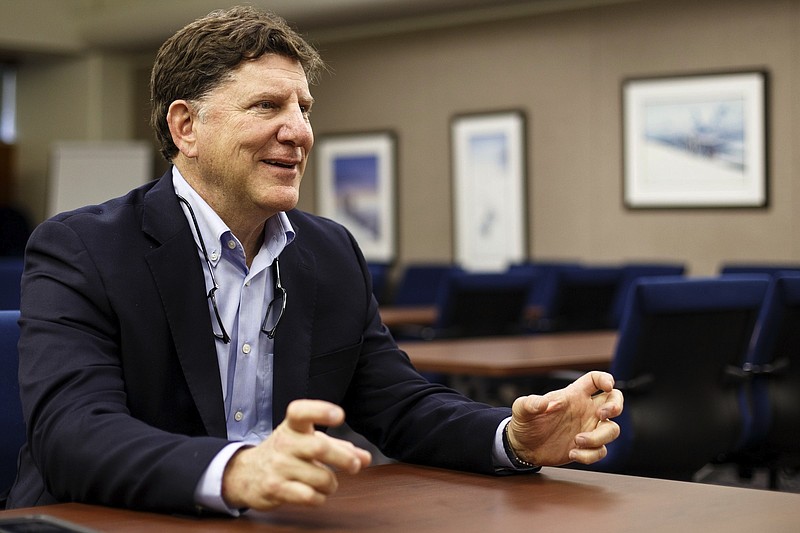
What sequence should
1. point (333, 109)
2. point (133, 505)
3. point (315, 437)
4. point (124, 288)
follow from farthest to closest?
point (333, 109) → point (124, 288) → point (133, 505) → point (315, 437)

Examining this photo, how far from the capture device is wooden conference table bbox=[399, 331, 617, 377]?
3.77m

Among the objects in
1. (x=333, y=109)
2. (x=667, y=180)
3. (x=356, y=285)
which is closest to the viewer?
(x=356, y=285)

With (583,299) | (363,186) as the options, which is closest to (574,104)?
(363,186)

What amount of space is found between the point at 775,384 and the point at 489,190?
583 centimetres

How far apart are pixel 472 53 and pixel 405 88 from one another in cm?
80

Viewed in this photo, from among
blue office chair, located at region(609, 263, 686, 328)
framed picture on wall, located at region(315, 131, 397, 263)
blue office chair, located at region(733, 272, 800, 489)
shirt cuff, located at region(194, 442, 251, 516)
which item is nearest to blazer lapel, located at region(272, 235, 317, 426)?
shirt cuff, located at region(194, 442, 251, 516)

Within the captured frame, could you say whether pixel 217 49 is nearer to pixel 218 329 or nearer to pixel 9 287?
pixel 218 329

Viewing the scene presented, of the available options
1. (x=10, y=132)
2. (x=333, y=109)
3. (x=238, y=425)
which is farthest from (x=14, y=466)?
(x=10, y=132)

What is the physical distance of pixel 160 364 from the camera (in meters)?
1.80

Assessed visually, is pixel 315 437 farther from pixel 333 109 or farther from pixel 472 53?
pixel 333 109

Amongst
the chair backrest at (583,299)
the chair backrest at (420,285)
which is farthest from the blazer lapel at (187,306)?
the chair backrest at (420,285)

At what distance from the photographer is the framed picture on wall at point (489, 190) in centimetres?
945

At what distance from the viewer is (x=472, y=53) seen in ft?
31.8

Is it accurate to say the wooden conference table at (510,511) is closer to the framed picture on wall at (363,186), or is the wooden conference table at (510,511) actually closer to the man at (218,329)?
the man at (218,329)
